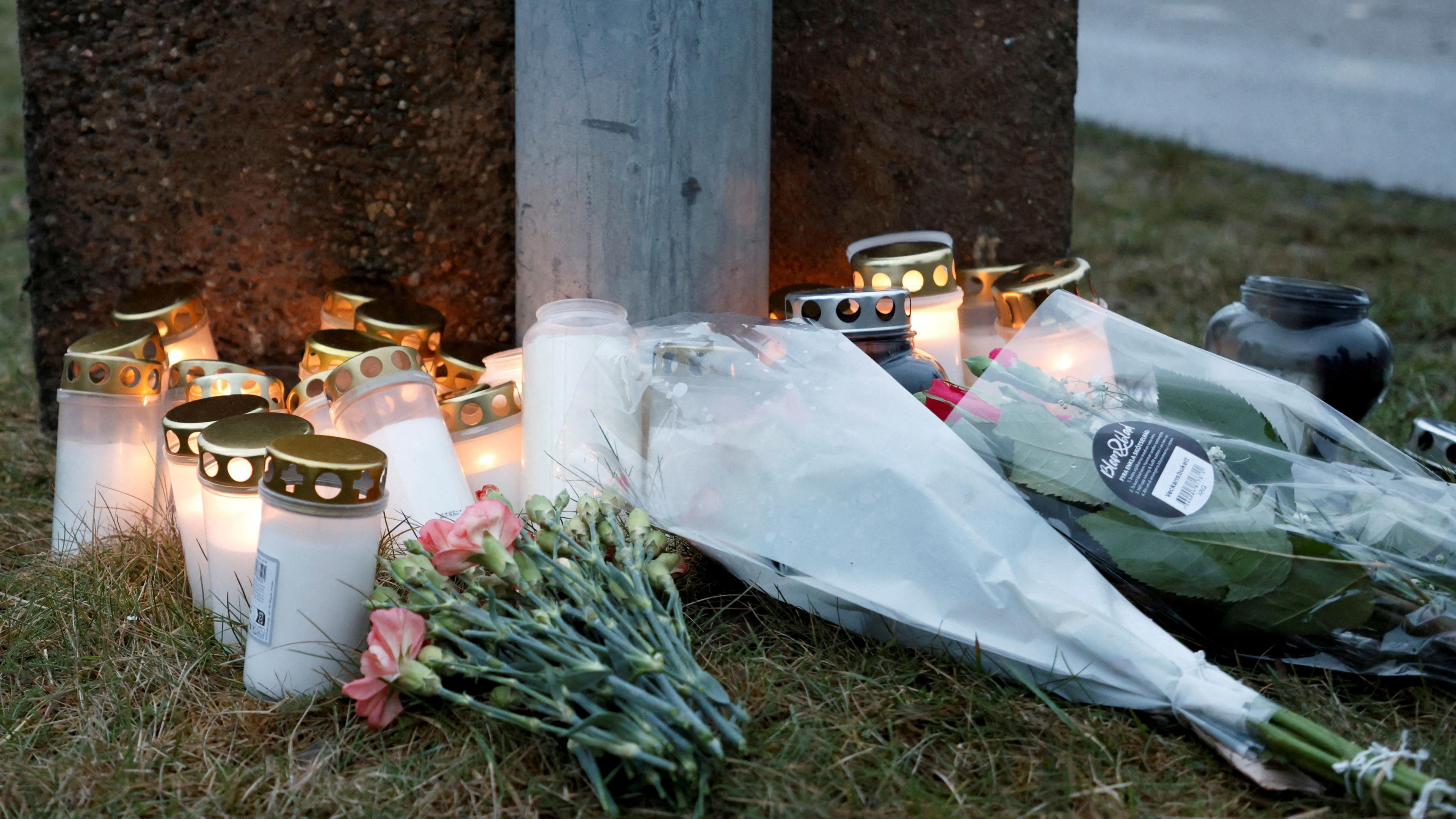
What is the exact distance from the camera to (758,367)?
1519mm

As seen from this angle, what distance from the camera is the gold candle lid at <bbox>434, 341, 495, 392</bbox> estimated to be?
1898 millimetres

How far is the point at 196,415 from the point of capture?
154cm

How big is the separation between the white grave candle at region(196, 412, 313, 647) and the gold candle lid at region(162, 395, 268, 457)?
3 cm

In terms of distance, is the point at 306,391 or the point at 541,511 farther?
the point at 306,391

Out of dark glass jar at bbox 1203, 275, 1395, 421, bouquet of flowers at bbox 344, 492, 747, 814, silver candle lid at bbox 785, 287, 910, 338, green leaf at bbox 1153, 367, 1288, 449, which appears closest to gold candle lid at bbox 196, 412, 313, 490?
bouquet of flowers at bbox 344, 492, 747, 814

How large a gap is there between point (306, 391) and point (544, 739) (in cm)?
74

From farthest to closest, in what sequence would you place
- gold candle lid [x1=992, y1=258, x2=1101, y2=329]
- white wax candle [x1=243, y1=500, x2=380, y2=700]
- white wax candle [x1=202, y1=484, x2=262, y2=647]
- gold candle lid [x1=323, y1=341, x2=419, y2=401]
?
gold candle lid [x1=992, y1=258, x2=1101, y2=329]
gold candle lid [x1=323, y1=341, x2=419, y2=401]
white wax candle [x1=202, y1=484, x2=262, y2=647]
white wax candle [x1=243, y1=500, x2=380, y2=700]

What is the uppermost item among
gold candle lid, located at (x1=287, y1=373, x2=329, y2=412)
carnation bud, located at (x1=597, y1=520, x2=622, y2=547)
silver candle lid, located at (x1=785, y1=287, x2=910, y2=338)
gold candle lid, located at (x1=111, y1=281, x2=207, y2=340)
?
silver candle lid, located at (x1=785, y1=287, x2=910, y2=338)

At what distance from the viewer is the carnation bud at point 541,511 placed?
1353 millimetres

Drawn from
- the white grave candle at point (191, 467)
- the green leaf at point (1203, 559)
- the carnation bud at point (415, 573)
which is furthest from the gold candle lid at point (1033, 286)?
the white grave candle at point (191, 467)

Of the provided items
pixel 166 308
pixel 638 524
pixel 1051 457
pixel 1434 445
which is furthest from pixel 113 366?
pixel 1434 445

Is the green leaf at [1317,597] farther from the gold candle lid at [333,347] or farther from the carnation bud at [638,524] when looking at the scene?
the gold candle lid at [333,347]

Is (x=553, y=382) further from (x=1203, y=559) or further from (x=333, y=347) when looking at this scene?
(x=1203, y=559)

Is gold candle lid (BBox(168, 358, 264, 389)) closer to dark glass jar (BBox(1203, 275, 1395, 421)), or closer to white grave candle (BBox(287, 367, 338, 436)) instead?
white grave candle (BBox(287, 367, 338, 436))
